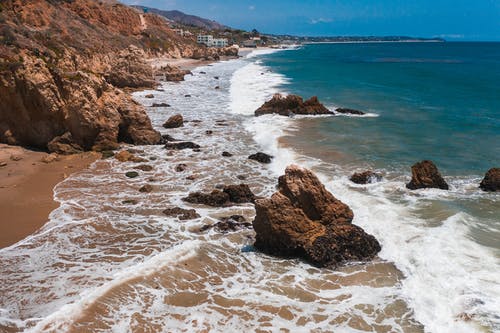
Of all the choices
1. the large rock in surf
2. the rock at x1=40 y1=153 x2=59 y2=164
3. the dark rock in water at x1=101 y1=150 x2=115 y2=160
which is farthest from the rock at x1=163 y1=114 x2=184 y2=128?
the large rock in surf

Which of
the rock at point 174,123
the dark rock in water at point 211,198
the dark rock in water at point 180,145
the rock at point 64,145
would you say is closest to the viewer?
the dark rock in water at point 211,198

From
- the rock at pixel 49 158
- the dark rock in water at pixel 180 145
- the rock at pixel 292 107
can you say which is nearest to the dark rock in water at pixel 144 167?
the dark rock in water at pixel 180 145

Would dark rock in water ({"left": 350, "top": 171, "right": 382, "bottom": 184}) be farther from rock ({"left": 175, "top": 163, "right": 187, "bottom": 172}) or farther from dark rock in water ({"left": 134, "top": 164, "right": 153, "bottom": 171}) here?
dark rock in water ({"left": 134, "top": 164, "right": 153, "bottom": 171})

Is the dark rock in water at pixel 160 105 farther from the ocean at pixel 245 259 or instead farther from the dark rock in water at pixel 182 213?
the dark rock in water at pixel 182 213

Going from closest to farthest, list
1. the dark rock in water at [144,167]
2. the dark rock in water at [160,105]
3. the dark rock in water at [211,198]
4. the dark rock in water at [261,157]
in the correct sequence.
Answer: the dark rock in water at [211,198]
the dark rock in water at [144,167]
the dark rock in water at [261,157]
the dark rock in water at [160,105]

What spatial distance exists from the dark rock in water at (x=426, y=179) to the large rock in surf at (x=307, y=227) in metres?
5.72

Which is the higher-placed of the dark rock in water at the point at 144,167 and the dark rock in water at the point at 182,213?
the dark rock in water at the point at 144,167

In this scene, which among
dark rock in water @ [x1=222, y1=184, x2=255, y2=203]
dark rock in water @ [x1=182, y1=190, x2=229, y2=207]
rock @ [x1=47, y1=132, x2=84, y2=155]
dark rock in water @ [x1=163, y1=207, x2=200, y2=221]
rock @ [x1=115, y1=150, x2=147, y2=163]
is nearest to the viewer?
dark rock in water @ [x1=163, y1=207, x2=200, y2=221]

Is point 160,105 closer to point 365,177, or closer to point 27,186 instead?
point 27,186

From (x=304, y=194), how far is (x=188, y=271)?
384cm

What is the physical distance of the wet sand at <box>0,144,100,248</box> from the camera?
1274 centimetres

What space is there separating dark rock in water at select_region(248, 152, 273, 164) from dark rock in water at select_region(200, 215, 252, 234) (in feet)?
22.5

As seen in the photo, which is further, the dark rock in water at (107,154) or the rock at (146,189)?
the dark rock in water at (107,154)

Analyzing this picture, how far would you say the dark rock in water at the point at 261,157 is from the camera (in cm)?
2031
